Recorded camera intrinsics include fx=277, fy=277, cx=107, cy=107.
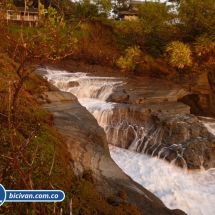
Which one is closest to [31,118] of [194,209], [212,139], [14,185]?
[14,185]

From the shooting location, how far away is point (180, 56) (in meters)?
15.2

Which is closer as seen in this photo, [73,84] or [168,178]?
[168,178]

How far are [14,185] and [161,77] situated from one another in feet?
44.3

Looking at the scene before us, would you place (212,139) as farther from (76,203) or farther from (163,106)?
(76,203)

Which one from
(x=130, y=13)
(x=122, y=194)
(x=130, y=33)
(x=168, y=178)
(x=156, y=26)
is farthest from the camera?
(x=130, y=13)

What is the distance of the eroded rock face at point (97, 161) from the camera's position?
5.00 metres

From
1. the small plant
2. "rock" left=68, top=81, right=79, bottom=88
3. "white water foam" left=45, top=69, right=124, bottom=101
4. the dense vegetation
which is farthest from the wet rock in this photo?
the small plant

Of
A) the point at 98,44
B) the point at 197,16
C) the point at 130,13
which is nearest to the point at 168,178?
the point at 197,16

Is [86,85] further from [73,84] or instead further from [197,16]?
[197,16]

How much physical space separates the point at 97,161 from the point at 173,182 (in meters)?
2.79

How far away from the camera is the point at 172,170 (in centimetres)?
829

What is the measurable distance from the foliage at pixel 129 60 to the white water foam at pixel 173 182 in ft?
27.6

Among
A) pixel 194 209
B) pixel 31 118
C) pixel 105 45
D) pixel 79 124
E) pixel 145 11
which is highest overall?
pixel 145 11

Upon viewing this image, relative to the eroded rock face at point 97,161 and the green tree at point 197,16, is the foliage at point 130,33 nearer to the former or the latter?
the green tree at point 197,16
